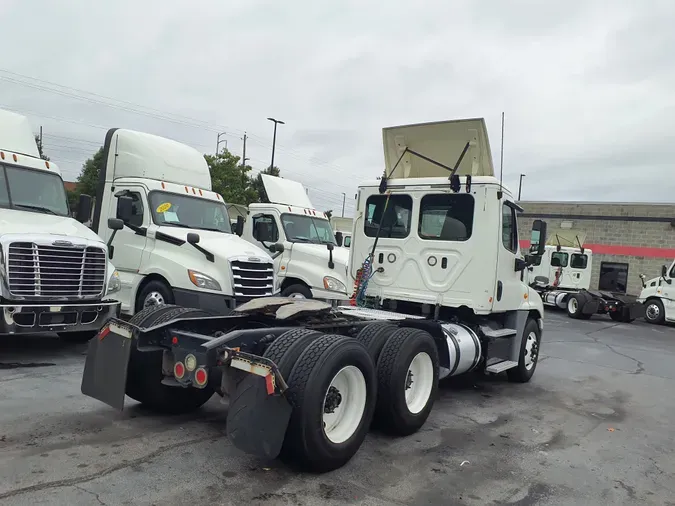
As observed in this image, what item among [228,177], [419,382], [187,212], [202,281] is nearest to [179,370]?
[419,382]

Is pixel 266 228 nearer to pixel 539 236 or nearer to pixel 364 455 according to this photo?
pixel 539 236

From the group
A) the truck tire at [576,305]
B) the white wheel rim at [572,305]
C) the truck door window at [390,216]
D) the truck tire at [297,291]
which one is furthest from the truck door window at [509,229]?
the white wheel rim at [572,305]

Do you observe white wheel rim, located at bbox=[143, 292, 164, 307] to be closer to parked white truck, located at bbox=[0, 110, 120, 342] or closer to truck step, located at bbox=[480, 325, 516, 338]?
parked white truck, located at bbox=[0, 110, 120, 342]

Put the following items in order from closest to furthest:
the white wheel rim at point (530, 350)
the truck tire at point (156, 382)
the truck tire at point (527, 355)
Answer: the truck tire at point (156, 382), the truck tire at point (527, 355), the white wheel rim at point (530, 350)

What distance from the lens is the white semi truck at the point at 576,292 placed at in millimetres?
19391

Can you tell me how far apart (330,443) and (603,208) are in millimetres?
31118

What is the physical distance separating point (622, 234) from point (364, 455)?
1195 inches

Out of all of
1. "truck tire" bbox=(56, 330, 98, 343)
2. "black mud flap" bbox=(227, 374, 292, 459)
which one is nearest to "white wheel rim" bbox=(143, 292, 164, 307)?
"truck tire" bbox=(56, 330, 98, 343)

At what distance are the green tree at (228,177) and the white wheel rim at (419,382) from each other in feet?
86.8

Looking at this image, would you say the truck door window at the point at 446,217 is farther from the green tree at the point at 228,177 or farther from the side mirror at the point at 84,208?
the green tree at the point at 228,177

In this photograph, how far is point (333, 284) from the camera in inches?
453

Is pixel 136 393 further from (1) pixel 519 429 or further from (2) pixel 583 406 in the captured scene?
(2) pixel 583 406

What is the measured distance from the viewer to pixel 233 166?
31.9 m

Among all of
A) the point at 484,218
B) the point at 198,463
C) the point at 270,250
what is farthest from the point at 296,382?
the point at 270,250
